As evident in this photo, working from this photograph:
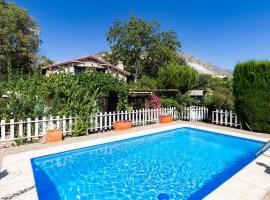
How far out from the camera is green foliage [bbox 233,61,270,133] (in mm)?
11828

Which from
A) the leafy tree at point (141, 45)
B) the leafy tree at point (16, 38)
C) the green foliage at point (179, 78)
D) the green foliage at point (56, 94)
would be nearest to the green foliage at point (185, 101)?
the green foliage at point (179, 78)

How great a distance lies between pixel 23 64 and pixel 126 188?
35414 mm

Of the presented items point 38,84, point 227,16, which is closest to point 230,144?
point 38,84

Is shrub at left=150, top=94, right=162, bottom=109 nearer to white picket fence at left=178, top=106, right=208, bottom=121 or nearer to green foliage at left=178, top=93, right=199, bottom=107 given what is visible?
green foliage at left=178, top=93, right=199, bottom=107

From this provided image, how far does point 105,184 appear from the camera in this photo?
6.14 meters

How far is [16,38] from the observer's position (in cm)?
3394

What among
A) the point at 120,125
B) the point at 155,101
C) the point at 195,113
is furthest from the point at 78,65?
the point at 120,125

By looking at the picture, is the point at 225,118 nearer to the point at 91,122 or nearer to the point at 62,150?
the point at 91,122

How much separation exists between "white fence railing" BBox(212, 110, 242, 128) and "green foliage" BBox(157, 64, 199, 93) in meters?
3.60

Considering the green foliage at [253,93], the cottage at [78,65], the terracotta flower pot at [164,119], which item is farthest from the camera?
the cottage at [78,65]

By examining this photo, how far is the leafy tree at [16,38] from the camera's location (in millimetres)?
31722

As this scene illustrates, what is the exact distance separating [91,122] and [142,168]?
481 centimetres

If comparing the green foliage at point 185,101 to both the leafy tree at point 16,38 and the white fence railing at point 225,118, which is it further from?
the leafy tree at point 16,38

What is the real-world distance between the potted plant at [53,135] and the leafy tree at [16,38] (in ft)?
81.5
